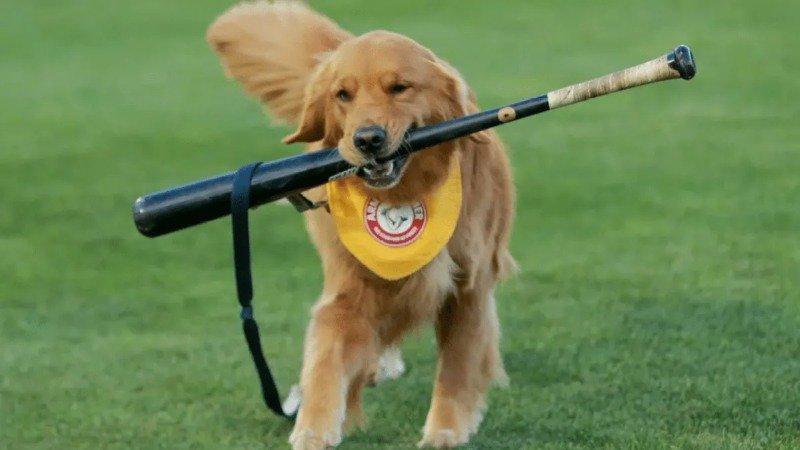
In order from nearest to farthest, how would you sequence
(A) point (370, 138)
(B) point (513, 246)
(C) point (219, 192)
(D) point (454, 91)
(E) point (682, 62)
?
(E) point (682, 62) < (A) point (370, 138) < (C) point (219, 192) < (D) point (454, 91) < (B) point (513, 246)

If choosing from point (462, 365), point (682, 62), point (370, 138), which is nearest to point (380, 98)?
point (370, 138)

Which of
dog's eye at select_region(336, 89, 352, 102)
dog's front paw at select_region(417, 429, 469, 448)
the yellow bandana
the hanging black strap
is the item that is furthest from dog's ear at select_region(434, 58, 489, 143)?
dog's front paw at select_region(417, 429, 469, 448)

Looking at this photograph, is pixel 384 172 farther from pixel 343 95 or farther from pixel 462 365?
pixel 462 365

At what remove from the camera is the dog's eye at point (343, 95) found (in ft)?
14.2

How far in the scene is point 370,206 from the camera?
4.59 m

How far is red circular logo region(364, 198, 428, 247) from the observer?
15.0ft

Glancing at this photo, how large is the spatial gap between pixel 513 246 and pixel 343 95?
10.3ft

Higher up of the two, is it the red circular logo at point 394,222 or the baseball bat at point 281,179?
the baseball bat at point 281,179

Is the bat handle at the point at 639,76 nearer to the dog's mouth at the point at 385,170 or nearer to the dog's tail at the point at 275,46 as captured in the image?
the dog's mouth at the point at 385,170

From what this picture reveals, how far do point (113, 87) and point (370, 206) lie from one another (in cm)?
690

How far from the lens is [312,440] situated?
4.37m

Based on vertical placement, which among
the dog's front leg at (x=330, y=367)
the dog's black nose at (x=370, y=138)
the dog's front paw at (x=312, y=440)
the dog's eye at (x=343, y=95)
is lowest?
the dog's front paw at (x=312, y=440)

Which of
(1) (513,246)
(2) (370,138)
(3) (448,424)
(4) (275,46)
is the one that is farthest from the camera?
(1) (513,246)

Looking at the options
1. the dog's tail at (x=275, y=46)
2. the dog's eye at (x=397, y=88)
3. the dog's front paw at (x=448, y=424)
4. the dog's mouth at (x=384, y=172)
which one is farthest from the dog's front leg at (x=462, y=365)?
the dog's tail at (x=275, y=46)
